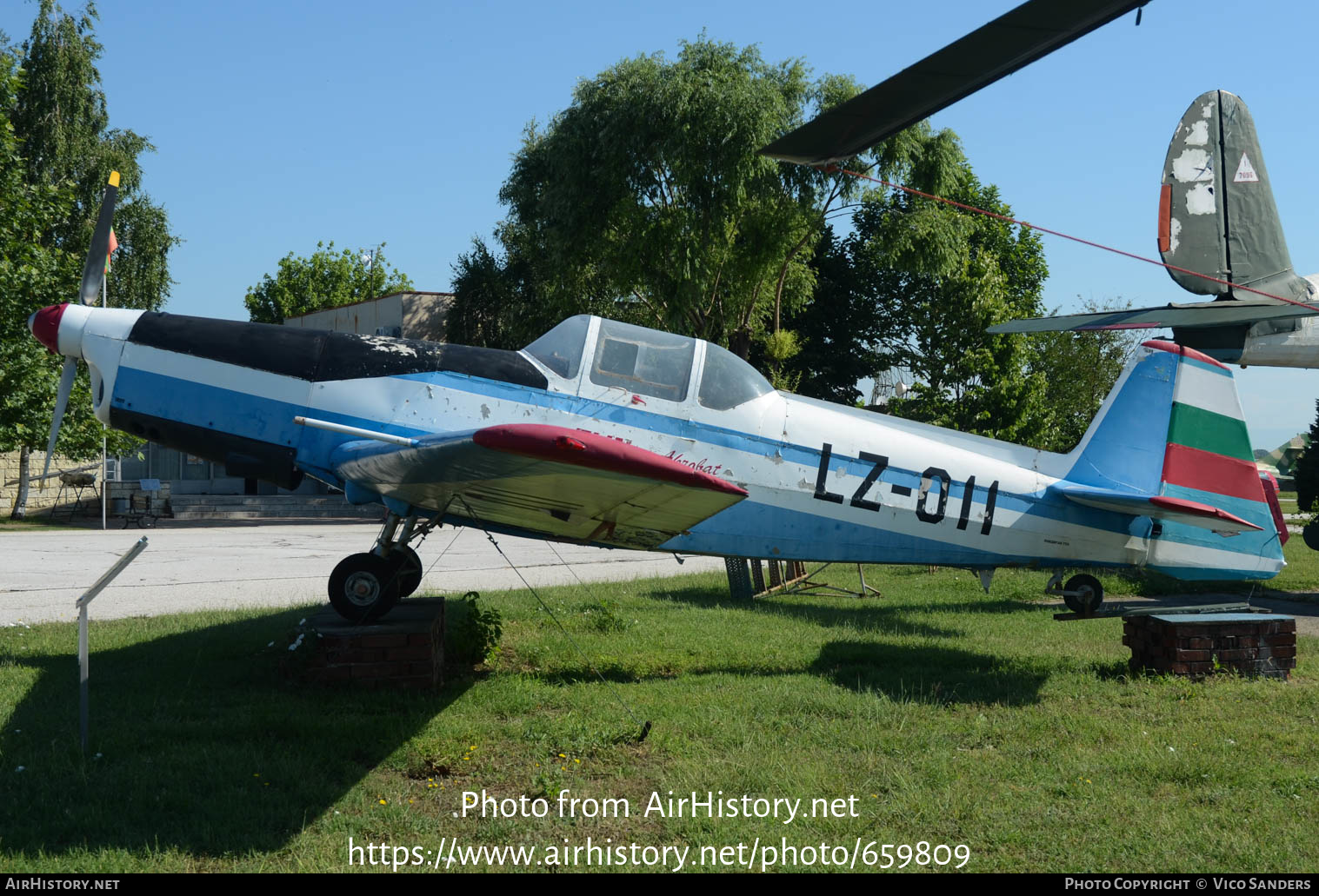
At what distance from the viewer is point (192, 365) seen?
6441 millimetres

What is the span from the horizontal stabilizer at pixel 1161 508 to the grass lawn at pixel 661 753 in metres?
1.17

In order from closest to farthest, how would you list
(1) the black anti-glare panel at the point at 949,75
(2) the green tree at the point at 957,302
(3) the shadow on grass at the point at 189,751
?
1. (3) the shadow on grass at the point at 189,751
2. (1) the black anti-glare panel at the point at 949,75
3. (2) the green tree at the point at 957,302

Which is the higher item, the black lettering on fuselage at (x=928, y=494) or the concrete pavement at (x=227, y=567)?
the black lettering on fuselage at (x=928, y=494)

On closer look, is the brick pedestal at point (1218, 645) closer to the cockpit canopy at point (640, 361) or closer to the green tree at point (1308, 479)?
the cockpit canopy at point (640, 361)

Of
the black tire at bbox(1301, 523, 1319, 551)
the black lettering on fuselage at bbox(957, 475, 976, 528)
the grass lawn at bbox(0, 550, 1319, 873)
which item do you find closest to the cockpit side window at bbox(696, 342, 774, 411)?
the black lettering on fuselage at bbox(957, 475, 976, 528)

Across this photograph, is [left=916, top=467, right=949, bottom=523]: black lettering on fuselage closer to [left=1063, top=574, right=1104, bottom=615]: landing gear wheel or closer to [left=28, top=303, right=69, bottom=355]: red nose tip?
[left=1063, top=574, right=1104, bottom=615]: landing gear wheel

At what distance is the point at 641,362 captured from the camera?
262 inches

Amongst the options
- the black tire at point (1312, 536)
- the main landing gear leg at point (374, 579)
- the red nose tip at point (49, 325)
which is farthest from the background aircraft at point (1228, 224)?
the red nose tip at point (49, 325)

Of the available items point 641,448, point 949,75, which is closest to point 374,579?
point 641,448

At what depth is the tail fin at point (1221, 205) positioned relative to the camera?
12.6 meters

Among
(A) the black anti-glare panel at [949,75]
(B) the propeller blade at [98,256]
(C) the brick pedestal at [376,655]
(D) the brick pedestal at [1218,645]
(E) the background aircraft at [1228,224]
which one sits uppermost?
(E) the background aircraft at [1228,224]

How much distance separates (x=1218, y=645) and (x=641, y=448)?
15.7 ft

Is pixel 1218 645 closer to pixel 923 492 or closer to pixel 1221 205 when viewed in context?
pixel 923 492

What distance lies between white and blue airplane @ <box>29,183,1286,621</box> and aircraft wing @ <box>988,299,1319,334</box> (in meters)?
3.55
